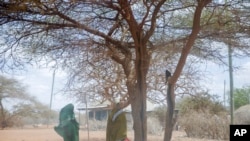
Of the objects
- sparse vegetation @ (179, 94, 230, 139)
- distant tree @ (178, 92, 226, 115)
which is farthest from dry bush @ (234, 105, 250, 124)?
distant tree @ (178, 92, 226, 115)

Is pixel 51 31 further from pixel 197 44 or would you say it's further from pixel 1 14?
pixel 197 44

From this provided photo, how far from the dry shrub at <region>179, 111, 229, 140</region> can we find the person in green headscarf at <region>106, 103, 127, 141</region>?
28.7 ft

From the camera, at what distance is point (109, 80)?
833cm

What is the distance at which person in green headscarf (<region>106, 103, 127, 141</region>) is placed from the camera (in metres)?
6.46

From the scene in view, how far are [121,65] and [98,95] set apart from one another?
103 cm

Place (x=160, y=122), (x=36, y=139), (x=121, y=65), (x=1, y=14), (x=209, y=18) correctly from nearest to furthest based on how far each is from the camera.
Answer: (x=1, y=14), (x=209, y=18), (x=121, y=65), (x=36, y=139), (x=160, y=122)

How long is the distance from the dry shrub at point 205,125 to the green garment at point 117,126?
875 centimetres

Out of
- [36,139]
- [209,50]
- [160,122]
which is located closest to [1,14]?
[209,50]

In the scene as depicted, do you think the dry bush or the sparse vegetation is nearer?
the dry bush

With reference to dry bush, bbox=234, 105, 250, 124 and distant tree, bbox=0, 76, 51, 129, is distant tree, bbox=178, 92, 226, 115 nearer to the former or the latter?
dry bush, bbox=234, 105, 250, 124

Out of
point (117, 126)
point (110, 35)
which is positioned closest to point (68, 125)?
point (117, 126)

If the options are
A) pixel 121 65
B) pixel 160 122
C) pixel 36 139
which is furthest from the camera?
pixel 160 122

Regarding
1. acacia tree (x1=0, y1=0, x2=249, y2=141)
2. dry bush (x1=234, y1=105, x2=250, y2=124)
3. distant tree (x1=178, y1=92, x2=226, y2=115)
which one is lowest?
dry bush (x1=234, y1=105, x2=250, y2=124)

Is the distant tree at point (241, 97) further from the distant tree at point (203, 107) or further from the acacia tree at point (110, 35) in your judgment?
the acacia tree at point (110, 35)
